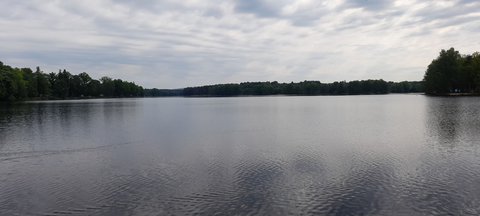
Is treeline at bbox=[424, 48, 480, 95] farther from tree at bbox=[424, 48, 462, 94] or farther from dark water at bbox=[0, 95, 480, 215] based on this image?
dark water at bbox=[0, 95, 480, 215]

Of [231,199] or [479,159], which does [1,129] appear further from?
[479,159]

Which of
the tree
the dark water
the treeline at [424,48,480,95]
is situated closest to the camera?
the dark water

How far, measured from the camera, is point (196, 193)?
52.7 ft

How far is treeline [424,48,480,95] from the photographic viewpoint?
388ft

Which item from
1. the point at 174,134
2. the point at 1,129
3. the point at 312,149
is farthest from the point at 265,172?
the point at 1,129

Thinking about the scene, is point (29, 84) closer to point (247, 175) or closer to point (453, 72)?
point (453, 72)

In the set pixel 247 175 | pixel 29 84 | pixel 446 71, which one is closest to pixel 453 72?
pixel 446 71

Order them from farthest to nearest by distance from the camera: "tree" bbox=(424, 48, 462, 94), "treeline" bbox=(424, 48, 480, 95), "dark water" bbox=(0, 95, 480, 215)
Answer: "tree" bbox=(424, 48, 462, 94), "treeline" bbox=(424, 48, 480, 95), "dark water" bbox=(0, 95, 480, 215)

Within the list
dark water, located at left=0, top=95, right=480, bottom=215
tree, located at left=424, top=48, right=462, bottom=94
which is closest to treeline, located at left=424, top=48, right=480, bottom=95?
tree, located at left=424, top=48, right=462, bottom=94

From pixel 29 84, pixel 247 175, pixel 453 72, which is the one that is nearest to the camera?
pixel 247 175

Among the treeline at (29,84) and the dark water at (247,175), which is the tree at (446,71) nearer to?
the dark water at (247,175)

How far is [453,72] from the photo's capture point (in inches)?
4719

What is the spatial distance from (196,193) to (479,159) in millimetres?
16849

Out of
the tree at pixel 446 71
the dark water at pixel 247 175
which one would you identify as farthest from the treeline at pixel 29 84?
the tree at pixel 446 71
